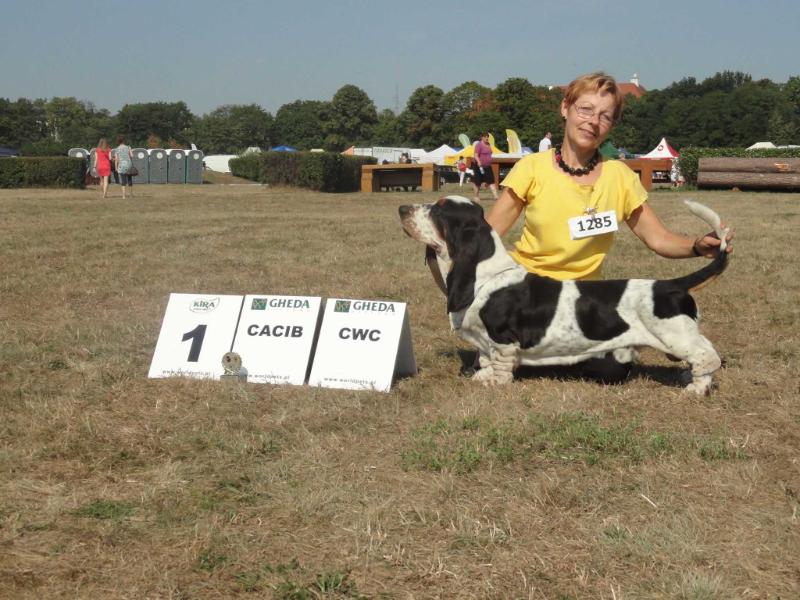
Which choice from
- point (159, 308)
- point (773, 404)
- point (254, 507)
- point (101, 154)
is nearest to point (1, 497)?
point (254, 507)

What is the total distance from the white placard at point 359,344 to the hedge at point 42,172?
29.9m

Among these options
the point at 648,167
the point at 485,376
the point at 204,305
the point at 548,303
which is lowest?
the point at 485,376

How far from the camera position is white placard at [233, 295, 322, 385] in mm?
4949

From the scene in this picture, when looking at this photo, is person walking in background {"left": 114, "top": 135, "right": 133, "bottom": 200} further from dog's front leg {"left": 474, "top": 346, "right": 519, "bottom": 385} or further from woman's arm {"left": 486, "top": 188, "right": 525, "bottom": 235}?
dog's front leg {"left": 474, "top": 346, "right": 519, "bottom": 385}

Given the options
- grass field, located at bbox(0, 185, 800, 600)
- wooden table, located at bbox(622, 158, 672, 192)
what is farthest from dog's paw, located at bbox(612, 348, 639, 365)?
wooden table, located at bbox(622, 158, 672, 192)

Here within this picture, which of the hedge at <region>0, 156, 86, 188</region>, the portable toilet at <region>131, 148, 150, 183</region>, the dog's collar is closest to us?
the dog's collar

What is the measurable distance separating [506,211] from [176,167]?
41.5 m

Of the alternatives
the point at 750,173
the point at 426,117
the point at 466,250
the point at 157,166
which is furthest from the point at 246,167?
the point at 466,250

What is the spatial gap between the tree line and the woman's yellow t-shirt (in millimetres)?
70657

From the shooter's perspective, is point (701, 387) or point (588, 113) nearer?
point (701, 387)

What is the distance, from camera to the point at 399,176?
30859mm

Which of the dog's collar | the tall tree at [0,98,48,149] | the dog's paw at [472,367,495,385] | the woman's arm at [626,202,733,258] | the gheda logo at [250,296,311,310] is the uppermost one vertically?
the tall tree at [0,98,48,149]

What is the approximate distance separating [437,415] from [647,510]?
56.7 inches

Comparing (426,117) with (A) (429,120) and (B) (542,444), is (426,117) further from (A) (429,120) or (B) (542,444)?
(B) (542,444)
